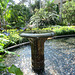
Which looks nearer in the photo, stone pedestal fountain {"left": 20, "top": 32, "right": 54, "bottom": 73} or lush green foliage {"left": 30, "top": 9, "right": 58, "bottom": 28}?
stone pedestal fountain {"left": 20, "top": 32, "right": 54, "bottom": 73}

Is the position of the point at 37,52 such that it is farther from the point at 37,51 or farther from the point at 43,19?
the point at 43,19

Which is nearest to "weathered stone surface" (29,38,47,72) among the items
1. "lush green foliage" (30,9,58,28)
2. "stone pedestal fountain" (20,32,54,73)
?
"stone pedestal fountain" (20,32,54,73)

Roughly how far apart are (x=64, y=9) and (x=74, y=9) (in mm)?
1200

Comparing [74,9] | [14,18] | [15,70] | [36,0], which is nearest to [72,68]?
[15,70]

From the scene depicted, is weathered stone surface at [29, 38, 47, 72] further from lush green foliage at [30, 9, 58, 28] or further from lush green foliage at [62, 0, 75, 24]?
lush green foliage at [62, 0, 75, 24]

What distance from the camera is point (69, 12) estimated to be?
10.3 metres

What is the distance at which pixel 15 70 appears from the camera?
0.77 meters

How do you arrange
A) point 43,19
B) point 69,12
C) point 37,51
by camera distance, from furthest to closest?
point 69,12
point 43,19
point 37,51

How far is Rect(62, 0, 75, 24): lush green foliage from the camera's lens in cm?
992

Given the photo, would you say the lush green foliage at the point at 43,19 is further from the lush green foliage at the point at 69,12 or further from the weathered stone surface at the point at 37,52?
the weathered stone surface at the point at 37,52

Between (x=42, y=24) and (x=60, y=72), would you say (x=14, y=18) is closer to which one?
(x=42, y=24)

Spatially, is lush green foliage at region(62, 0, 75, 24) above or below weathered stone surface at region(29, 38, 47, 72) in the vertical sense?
above

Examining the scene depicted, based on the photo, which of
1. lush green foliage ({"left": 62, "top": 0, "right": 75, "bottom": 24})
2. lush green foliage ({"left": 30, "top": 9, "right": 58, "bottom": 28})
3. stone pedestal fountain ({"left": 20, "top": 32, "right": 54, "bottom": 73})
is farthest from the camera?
lush green foliage ({"left": 62, "top": 0, "right": 75, "bottom": 24})

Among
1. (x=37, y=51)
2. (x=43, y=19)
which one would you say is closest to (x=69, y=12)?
(x=43, y=19)
